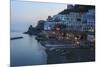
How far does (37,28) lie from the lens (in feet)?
8.48

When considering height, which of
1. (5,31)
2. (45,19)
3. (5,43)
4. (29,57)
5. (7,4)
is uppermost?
(7,4)

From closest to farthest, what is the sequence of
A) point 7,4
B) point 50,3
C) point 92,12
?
point 7,4, point 50,3, point 92,12

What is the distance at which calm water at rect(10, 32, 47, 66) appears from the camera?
249 centimetres

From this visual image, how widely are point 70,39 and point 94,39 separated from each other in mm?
402

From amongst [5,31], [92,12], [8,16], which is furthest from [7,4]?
[92,12]

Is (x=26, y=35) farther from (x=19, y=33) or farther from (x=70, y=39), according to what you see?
(x=70, y=39)

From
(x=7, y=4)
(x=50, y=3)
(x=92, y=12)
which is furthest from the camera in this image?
(x=92, y=12)

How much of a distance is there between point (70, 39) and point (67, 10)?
0.42 m

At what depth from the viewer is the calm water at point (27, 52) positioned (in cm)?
249

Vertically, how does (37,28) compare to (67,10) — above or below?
below

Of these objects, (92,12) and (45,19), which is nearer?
(45,19)

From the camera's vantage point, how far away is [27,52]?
8.34ft

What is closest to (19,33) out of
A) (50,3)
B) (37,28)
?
(37,28)

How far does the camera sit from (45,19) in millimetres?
2617
